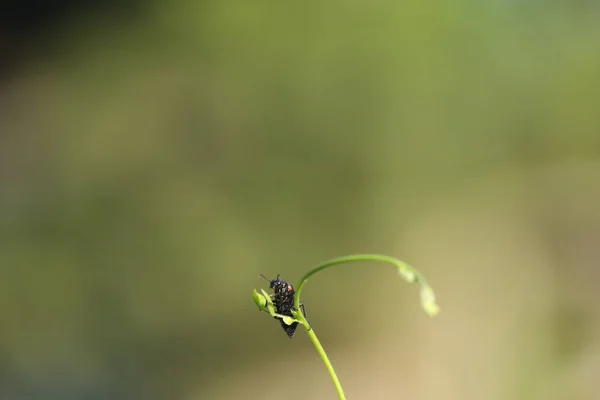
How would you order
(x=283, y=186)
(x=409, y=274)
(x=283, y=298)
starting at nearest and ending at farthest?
(x=409, y=274) → (x=283, y=298) → (x=283, y=186)

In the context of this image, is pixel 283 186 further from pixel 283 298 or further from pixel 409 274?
pixel 409 274

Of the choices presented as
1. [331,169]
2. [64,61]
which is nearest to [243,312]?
[331,169]

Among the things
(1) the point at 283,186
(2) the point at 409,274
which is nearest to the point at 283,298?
(2) the point at 409,274

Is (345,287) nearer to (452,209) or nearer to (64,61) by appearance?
(452,209)

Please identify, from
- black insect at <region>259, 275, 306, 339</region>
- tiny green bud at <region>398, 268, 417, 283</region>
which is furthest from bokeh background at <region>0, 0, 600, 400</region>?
tiny green bud at <region>398, 268, 417, 283</region>

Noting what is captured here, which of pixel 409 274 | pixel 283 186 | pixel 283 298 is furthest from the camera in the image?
pixel 283 186

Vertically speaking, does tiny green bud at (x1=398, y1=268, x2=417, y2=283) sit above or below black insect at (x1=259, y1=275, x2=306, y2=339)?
above

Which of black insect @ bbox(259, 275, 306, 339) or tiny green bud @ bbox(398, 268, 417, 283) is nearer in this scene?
tiny green bud @ bbox(398, 268, 417, 283)

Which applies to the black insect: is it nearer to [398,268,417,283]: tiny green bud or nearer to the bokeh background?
[398,268,417,283]: tiny green bud

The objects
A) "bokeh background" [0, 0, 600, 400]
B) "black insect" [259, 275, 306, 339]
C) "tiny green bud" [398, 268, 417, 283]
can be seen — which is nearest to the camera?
"tiny green bud" [398, 268, 417, 283]

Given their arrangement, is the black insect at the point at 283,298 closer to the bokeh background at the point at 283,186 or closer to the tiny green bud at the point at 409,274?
the tiny green bud at the point at 409,274
